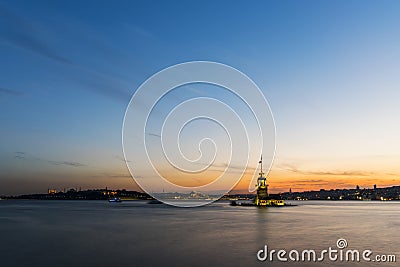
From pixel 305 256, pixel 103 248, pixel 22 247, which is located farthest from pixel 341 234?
pixel 22 247

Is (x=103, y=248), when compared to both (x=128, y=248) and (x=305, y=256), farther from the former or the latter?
(x=305, y=256)

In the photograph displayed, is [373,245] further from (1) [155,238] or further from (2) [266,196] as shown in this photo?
(2) [266,196]

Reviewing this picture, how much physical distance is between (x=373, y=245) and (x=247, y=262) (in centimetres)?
1559

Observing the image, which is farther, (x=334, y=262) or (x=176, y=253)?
(x=176, y=253)

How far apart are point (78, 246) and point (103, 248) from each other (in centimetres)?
→ 263

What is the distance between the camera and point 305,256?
2747 centimetres

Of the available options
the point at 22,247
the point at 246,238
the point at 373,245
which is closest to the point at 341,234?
the point at 373,245

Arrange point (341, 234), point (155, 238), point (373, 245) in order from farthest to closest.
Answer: point (341, 234) < point (155, 238) < point (373, 245)

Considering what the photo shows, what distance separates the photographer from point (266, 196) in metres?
136

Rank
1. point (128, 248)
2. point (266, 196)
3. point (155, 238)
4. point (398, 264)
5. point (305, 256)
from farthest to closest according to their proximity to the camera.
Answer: point (266, 196)
point (155, 238)
point (128, 248)
point (305, 256)
point (398, 264)

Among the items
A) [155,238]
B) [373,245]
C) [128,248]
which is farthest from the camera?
[155,238]

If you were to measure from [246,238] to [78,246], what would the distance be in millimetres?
16563

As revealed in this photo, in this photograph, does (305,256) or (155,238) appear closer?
(305,256)

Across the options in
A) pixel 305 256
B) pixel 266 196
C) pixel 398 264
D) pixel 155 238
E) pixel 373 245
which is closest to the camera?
pixel 398 264
